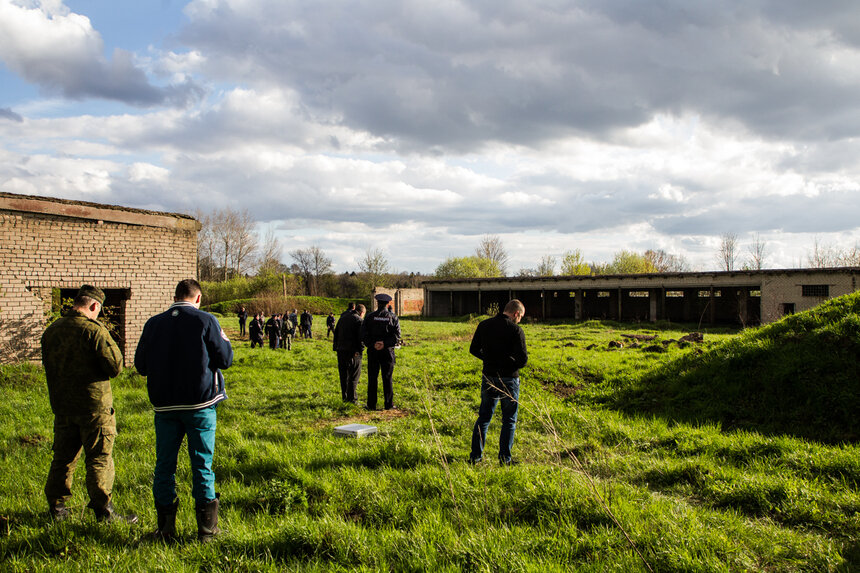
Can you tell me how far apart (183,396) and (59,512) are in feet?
5.18

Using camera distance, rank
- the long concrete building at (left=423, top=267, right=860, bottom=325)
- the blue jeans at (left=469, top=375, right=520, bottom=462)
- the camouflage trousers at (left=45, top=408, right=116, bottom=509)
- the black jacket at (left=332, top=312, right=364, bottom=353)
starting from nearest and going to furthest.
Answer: the camouflage trousers at (left=45, top=408, right=116, bottom=509) → the blue jeans at (left=469, top=375, right=520, bottom=462) → the black jacket at (left=332, top=312, right=364, bottom=353) → the long concrete building at (left=423, top=267, right=860, bottom=325)

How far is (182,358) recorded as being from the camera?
3572 millimetres

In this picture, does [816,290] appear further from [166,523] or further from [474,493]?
[166,523]

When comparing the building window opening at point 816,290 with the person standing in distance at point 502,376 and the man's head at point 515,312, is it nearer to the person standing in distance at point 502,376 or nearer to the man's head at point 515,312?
the man's head at point 515,312

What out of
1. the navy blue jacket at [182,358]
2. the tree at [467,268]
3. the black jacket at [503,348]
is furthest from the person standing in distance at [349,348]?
the tree at [467,268]

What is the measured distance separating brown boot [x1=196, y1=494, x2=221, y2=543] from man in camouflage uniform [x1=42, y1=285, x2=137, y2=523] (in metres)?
0.70

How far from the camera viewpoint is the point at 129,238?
11.8 meters

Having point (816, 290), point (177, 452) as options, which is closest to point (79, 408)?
point (177, 452)

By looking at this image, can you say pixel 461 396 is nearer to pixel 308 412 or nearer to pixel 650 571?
pixel 308 412

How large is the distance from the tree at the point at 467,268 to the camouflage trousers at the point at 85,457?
203 feet

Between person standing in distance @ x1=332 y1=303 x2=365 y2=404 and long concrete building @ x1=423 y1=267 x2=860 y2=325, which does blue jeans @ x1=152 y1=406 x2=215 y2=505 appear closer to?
person standing in distance @ x1=332 y1=303 x2=365 y2=404

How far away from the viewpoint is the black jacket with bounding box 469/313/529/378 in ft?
17.6

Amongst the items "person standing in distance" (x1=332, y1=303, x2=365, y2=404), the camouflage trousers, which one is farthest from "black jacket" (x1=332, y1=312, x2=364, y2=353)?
the camouflage trousers

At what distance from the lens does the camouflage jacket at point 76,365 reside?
3.95 meters
